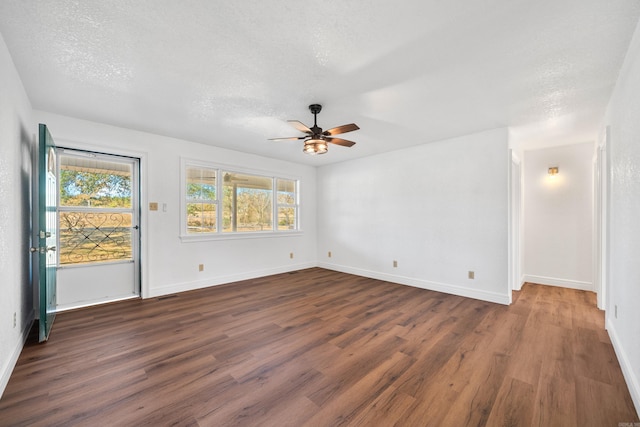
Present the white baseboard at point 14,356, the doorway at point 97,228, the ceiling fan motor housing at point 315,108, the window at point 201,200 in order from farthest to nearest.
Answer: the window at point 201,200 < the doorway at point 97,228 < the ceiling fan motor housing at point 315,108 < the white baseboard at point 14,356

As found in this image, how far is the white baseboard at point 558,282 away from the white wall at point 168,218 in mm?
4918

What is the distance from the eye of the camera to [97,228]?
3.78 meters

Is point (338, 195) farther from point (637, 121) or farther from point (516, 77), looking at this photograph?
point (637, 121)

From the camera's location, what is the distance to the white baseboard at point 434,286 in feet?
12.5

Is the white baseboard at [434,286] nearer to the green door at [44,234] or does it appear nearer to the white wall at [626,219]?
the white wall at [626,219]

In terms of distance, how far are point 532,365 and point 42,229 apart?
14.6 ft

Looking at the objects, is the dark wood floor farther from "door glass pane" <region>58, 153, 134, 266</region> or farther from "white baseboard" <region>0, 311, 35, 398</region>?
"door glass pane" <region>58, 153, 134, 266</region>

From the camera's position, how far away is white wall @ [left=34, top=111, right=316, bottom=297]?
3.58 m

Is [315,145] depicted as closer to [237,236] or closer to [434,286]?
[237,236]

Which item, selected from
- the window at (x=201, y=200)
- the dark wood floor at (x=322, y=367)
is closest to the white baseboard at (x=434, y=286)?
the dark wood floor at (x=322, y=367)

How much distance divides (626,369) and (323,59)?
3267 millimetres

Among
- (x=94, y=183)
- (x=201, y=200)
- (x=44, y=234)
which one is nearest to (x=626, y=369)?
(x=44, y=234)

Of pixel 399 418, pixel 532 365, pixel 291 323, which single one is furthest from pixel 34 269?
pixel 532 365

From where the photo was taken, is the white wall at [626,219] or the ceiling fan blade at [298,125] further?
the ceiling fan blade at [298,125]
